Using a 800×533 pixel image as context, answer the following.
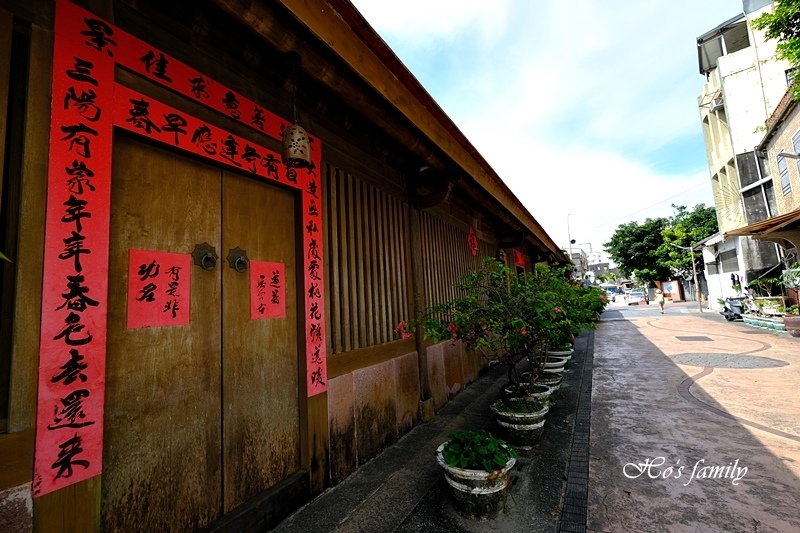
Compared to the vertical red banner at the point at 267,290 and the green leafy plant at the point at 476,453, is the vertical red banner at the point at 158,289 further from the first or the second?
the green leafy plant at the point at 476,453

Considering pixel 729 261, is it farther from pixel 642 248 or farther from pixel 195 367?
pixel 195 367

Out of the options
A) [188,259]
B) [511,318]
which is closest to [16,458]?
[188,259]

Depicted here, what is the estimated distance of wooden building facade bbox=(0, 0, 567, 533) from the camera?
5.53 ft

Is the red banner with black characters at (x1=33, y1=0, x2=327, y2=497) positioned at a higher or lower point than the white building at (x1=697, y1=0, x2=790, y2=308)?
lower

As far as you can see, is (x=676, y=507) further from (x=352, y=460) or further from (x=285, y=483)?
(x=285, y=483)

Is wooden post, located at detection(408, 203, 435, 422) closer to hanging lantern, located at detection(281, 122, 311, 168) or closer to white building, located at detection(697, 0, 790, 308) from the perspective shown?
hanging lantern, located at detection(281, 122, 311, 168)

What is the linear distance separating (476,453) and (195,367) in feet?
7.10

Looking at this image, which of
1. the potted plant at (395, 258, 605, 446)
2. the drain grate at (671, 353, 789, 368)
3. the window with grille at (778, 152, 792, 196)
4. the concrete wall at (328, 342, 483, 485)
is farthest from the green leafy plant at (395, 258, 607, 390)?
the window with grille at (778, 152, 792, 196)

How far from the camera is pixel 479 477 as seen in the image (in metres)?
2.62

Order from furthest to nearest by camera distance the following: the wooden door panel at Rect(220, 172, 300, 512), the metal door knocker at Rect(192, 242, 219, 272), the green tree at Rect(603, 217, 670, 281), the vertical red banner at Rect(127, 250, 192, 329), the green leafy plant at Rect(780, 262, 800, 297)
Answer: the green tree at Rect(603, 217, 670, 281) < the green leafy plant at Rect(780, 262, 800, 297) < the wooden door panel at Rect(220, 172, 300, 512) < the metal door knocker at Rect(192, 242, 219, 272) < the vertical red banner at Rect(127, 250, 192, 329)

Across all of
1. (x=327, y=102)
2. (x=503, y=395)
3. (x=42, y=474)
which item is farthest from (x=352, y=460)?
(x=327, y=102)

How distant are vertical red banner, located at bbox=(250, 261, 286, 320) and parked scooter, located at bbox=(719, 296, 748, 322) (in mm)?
20412

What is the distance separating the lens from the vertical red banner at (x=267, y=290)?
284 cm

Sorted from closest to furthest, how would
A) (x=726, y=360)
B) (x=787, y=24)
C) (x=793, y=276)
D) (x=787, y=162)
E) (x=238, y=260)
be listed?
(x=238, y=260)
(x=726, y=360)
(x=787, y=24)
(x=793, y=276)
(x=787, y=162)
